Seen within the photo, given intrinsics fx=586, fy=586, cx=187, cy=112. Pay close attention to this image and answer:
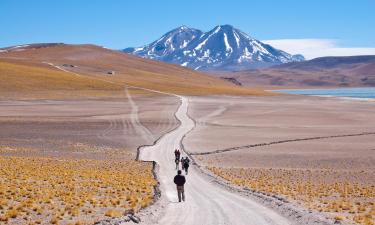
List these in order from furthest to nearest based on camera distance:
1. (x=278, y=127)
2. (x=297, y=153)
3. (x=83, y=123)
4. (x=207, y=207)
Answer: (x=83, y=123) → (x=278, y=127) → (x=297, y=153) → (x=207, y=207)

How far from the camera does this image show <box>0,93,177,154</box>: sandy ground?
48.0 m

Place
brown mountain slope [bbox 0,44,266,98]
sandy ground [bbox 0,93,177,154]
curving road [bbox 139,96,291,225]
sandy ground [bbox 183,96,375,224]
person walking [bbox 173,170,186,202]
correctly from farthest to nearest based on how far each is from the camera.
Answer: brown mountain slope [bbox 0,44,266,98], sandy ground [bbox 0,93,177,154], sandy ground [bbox 183,96,375,224], person walking [bbox 173,170,186,202], curving road [bbox 139,96,291,225]

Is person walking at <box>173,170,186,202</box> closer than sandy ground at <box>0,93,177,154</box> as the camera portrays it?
Yes

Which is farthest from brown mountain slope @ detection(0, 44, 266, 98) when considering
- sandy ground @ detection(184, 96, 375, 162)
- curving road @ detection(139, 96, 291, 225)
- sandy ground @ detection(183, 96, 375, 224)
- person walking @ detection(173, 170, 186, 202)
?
person walking @ detection(173, 170, 186, 202)

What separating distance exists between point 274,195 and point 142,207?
5838 millimetres

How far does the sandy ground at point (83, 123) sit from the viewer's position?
48.0 m

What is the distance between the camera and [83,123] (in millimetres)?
60750

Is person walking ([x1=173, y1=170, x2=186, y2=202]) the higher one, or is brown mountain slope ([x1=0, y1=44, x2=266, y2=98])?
brown mountain slope ([x1=0, y1=44, x2=266, y2=98])

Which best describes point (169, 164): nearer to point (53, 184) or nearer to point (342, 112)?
point (53, 184)

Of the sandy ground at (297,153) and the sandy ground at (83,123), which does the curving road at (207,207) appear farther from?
the sandy ground at (83,123)

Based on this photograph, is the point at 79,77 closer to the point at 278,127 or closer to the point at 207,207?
the point at 278,127

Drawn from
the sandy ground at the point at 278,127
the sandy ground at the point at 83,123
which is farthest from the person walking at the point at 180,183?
the sandy ground at the point at 83,123

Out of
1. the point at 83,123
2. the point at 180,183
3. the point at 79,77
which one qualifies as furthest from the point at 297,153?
the point at 79,77

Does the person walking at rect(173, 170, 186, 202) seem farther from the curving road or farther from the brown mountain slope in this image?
the brown mountain slope
